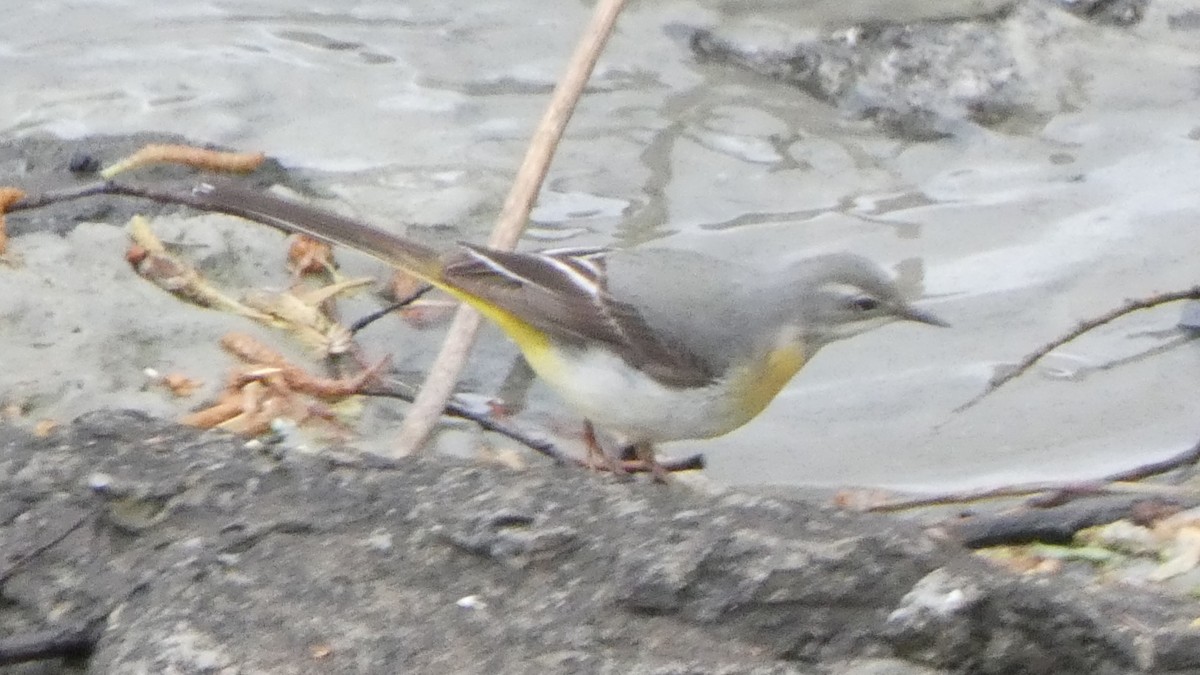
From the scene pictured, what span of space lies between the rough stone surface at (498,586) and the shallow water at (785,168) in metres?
1.91

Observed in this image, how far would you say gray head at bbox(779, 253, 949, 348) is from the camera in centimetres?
437

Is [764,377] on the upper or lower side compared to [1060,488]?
upper

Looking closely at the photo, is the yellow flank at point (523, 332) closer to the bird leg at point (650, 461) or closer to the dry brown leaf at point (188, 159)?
the bird leg at point (650, 461)

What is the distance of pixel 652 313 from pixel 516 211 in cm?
96

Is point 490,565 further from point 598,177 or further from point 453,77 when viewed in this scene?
point 453,77

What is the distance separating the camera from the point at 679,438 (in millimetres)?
4312

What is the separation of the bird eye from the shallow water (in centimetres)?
82

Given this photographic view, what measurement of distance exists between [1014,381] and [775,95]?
103 inches

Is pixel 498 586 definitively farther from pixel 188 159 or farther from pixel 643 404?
pixel 188 159

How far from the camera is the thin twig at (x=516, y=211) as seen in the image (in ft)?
15.1

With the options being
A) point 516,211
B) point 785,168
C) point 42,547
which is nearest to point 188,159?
point 516,211

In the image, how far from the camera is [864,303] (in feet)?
14.5

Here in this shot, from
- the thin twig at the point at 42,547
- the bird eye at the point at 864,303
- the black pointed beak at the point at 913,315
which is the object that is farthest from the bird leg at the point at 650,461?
the thin twig at the point at 42,547

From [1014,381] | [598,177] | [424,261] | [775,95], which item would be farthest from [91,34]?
[1014,381]
